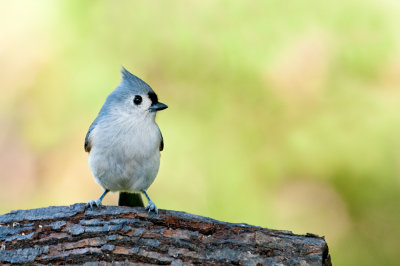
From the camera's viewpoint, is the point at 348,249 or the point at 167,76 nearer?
the point at 348,249

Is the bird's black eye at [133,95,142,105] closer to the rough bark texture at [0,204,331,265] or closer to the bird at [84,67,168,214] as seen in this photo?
the bird at [84,67,168,214]

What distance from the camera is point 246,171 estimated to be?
13.4 ft

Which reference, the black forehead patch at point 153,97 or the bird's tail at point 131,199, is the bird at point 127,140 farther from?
the bird's tail at point 131,199

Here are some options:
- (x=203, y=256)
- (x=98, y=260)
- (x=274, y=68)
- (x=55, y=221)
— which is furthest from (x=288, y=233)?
(x=274, y=68)

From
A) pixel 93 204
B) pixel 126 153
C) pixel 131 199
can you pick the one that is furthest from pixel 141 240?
pixel 131 199

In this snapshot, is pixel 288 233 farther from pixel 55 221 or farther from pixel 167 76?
pixel 167 76

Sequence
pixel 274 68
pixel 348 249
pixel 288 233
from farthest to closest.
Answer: pixel 274 68, pixel 348 249, pixel 288 233

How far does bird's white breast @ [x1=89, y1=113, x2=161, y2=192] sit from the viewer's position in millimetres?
3412

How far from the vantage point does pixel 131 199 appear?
3875 millimetres

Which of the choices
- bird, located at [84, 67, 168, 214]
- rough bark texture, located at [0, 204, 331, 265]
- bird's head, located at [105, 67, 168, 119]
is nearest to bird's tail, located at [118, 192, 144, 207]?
bird, located at [84, 67, 168, 214]

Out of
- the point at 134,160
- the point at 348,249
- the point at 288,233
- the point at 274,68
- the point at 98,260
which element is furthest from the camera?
the point at 274,68

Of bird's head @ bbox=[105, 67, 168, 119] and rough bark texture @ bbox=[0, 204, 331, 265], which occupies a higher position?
bird's head @ bbox=[105, 67, 168, 119]

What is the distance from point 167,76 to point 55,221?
1821 millimetres

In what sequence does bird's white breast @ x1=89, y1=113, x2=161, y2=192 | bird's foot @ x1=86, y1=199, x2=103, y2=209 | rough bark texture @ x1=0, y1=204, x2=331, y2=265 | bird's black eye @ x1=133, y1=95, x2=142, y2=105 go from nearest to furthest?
rough bark texture @ x1=0, y1=204, x2=331, y2=265 < bird's foot @ x1=86, y1=199, x2=103, y2=209 < bird's white breast @ x1=89, y1=113, x2=161, y2=192 < bird's black eye @ x1=133, y1=95, x2=142, y2=105
